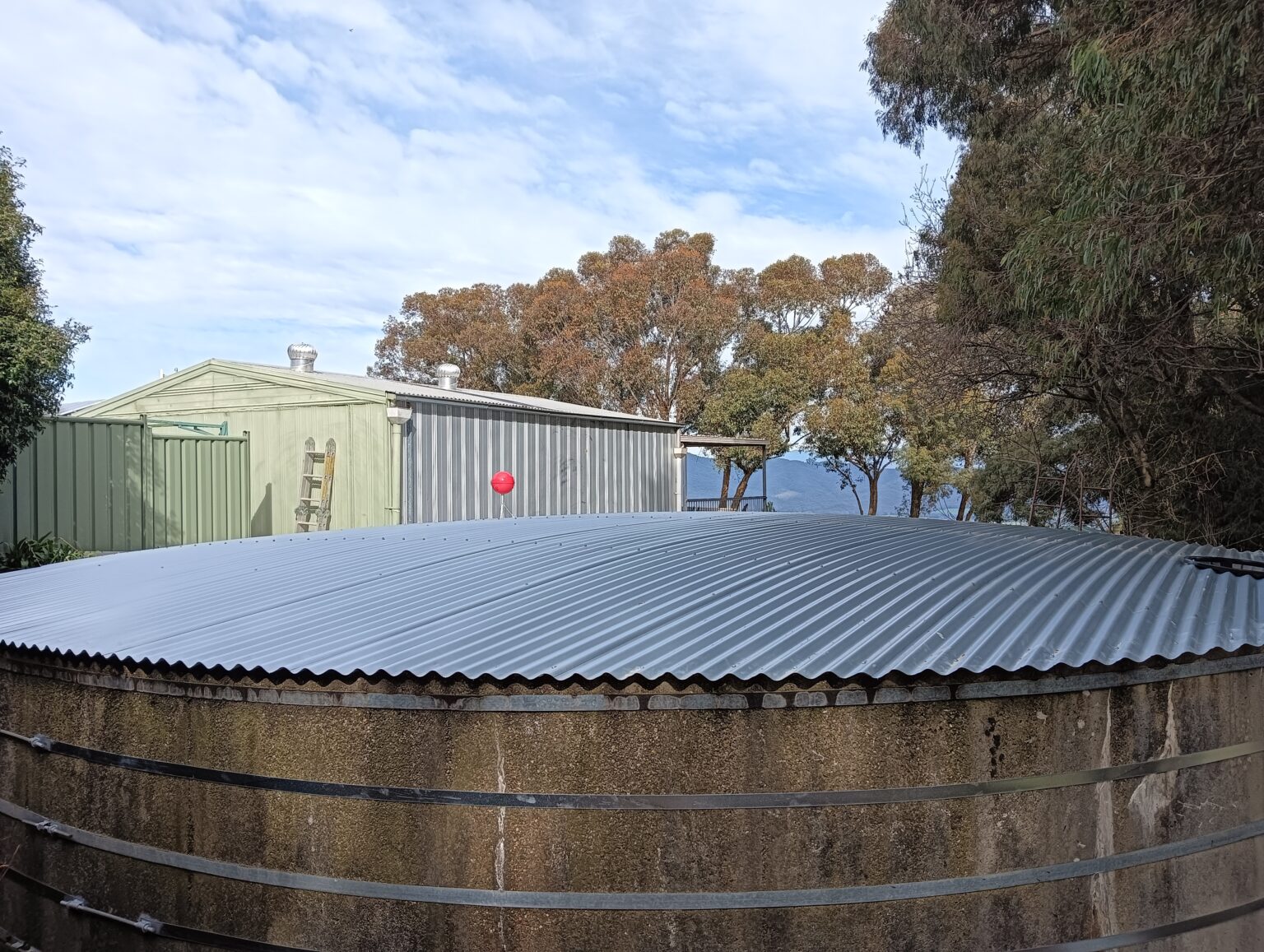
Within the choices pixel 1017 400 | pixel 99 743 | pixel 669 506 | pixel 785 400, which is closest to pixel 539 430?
pixel 669 506

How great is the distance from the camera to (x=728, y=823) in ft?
13.1

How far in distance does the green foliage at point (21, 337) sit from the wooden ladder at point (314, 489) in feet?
15.6

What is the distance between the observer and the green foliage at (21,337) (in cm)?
1274

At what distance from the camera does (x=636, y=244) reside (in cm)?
4297

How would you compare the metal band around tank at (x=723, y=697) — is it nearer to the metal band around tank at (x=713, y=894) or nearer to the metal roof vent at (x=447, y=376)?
the metal band around tank at (x=713, y=894)

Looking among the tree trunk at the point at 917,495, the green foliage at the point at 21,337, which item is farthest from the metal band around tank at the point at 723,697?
the tree trunk at the point at 917,495

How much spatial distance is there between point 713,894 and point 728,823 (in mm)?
261

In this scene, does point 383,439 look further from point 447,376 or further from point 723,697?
point 723,697

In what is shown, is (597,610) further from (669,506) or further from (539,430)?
(669,506)

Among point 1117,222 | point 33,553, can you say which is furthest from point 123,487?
point 1117,222

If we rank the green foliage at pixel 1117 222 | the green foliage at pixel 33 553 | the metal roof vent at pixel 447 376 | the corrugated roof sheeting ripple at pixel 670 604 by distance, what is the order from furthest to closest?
1. the metal roof vent at pixel 447 376
2. the green foliage at pixel 33 553
3. the green foliage at pixel 1117 222
4. the corrugated roof sheeting ripple at pixel 670 604

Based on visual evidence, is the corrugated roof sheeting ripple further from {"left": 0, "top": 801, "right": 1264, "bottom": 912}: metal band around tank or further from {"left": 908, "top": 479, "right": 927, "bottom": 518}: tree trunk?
{"left": 908, "top": 479, "right": 927, "bottom": 518}: tree trunk

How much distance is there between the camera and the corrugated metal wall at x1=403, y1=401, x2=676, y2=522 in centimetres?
1798

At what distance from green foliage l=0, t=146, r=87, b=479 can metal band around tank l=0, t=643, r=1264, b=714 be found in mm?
10206
